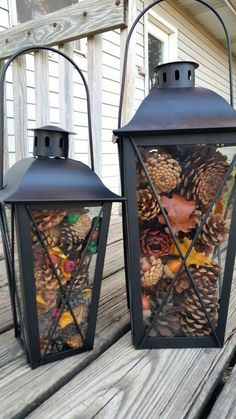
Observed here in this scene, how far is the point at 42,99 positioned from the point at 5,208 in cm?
93

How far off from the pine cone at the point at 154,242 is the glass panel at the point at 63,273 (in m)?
0.09

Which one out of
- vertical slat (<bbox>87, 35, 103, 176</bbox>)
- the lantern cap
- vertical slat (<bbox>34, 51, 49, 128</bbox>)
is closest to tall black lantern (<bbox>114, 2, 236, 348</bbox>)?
the lantern cap

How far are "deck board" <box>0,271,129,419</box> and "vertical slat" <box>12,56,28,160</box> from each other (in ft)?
2.99

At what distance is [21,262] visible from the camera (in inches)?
21.0

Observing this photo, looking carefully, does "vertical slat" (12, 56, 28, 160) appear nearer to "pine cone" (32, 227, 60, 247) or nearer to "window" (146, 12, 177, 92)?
"pine cone" (32, 227, 60, 247)

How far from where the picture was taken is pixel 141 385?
526 mm

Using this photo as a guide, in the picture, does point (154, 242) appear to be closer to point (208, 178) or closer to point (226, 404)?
point (208, 178)

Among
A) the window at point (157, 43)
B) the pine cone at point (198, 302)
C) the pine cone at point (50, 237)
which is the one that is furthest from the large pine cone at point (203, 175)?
the window at point (157, 43)

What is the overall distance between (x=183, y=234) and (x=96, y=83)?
0.88 meters

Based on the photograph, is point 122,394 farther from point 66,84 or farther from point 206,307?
point 66,84

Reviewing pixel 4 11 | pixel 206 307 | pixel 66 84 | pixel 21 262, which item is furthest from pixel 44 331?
pixel 4 11

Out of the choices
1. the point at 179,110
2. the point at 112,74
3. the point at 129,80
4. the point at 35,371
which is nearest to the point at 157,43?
the point at 112,74

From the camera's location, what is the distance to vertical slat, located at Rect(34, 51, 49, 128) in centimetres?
135

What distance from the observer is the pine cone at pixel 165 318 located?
0.62 meters
